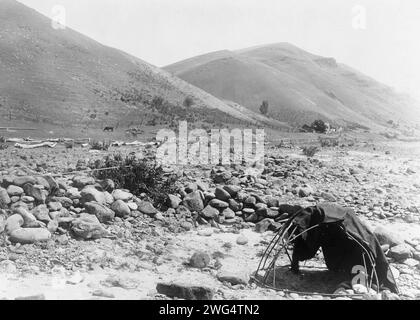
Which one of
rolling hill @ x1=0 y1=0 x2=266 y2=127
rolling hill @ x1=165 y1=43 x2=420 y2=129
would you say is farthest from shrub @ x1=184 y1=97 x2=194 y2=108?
rolling hill @ x1=165 y1=43 x2=420 y2=129

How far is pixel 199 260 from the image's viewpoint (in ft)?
19.8

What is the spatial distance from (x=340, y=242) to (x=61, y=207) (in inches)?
156

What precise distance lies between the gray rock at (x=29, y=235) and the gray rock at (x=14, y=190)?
113 cm

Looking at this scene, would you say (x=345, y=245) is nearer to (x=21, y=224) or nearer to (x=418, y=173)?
(x=21, y=224)

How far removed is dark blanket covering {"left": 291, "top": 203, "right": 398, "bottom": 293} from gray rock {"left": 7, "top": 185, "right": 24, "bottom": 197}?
4030 millimetres

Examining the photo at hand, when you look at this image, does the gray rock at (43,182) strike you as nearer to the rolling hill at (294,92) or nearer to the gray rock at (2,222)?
the gray rock at (2,222)

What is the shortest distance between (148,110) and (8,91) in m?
9.56

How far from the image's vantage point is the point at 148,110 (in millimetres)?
34281

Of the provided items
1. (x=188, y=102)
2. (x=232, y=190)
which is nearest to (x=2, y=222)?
(x=232, y=190)

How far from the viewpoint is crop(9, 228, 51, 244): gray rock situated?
5.80 m

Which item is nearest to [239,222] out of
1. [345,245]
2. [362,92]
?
[345,245]

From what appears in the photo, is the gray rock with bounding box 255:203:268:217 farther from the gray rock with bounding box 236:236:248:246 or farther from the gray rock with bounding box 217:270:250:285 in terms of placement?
the gray rock with bounding box 217:270:250:285

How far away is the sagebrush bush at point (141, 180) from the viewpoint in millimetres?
8211

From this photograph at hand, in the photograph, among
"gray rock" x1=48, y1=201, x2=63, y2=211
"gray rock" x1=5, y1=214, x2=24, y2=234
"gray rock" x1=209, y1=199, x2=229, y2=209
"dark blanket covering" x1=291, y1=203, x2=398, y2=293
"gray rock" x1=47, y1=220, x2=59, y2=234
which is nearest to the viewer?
"dark blanket covering" x1=291, y1=203, x2=398, y2=293
